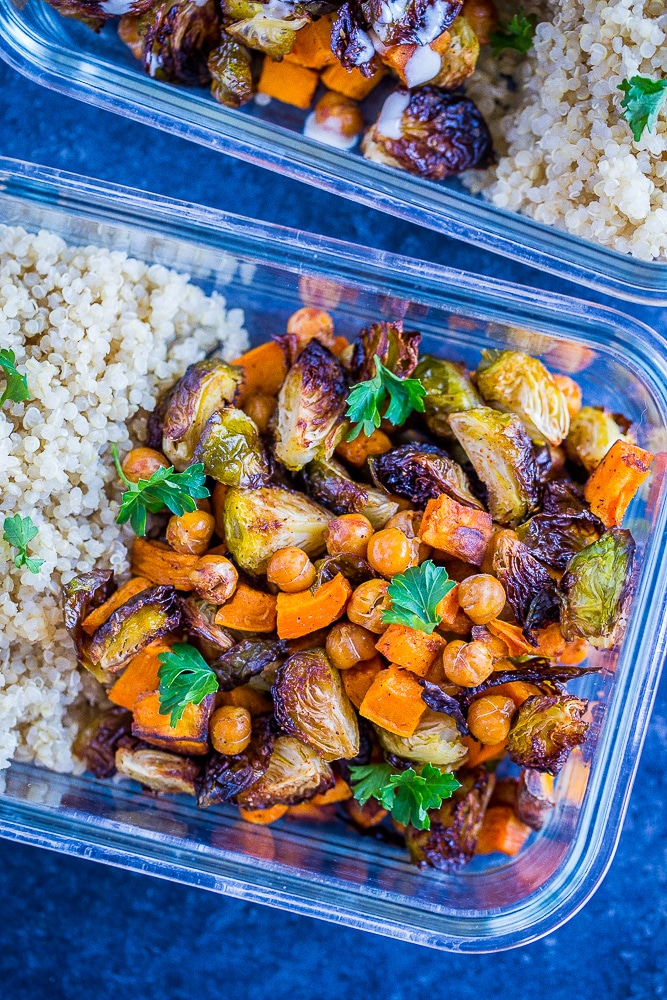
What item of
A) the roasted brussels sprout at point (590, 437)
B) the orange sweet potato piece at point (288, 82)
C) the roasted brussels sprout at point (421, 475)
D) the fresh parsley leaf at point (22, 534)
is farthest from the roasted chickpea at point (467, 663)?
the orange sweet potato piece at point (288, 82)

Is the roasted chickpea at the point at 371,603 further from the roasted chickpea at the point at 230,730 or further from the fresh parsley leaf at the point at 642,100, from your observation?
the fresh parsley leaf at the point at 642,100

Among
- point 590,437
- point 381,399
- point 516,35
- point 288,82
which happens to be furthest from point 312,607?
point 516,35

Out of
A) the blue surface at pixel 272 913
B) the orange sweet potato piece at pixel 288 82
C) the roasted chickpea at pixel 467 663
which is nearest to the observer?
the roasted chickpea at pixel 467 663

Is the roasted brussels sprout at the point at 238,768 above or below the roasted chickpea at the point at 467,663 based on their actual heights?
below

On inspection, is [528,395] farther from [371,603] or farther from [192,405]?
[192,405]

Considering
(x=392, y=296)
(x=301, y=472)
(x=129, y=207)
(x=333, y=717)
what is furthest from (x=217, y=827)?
(x=129, y=207)

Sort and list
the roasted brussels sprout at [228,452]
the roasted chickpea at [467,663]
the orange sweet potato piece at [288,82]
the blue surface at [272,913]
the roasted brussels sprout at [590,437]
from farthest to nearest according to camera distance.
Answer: the blue surface at [272,913]
the orange sweet potato piece at [288,82]
the roasted brussels sprout at [590,437]
the roasted brussels sprout at [228,452]
the roasted chickpea at [467,663]

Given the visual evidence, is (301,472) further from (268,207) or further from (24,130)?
(24,130)

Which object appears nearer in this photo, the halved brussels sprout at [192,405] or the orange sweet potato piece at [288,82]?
the halved brussels sprout at [192,405]
